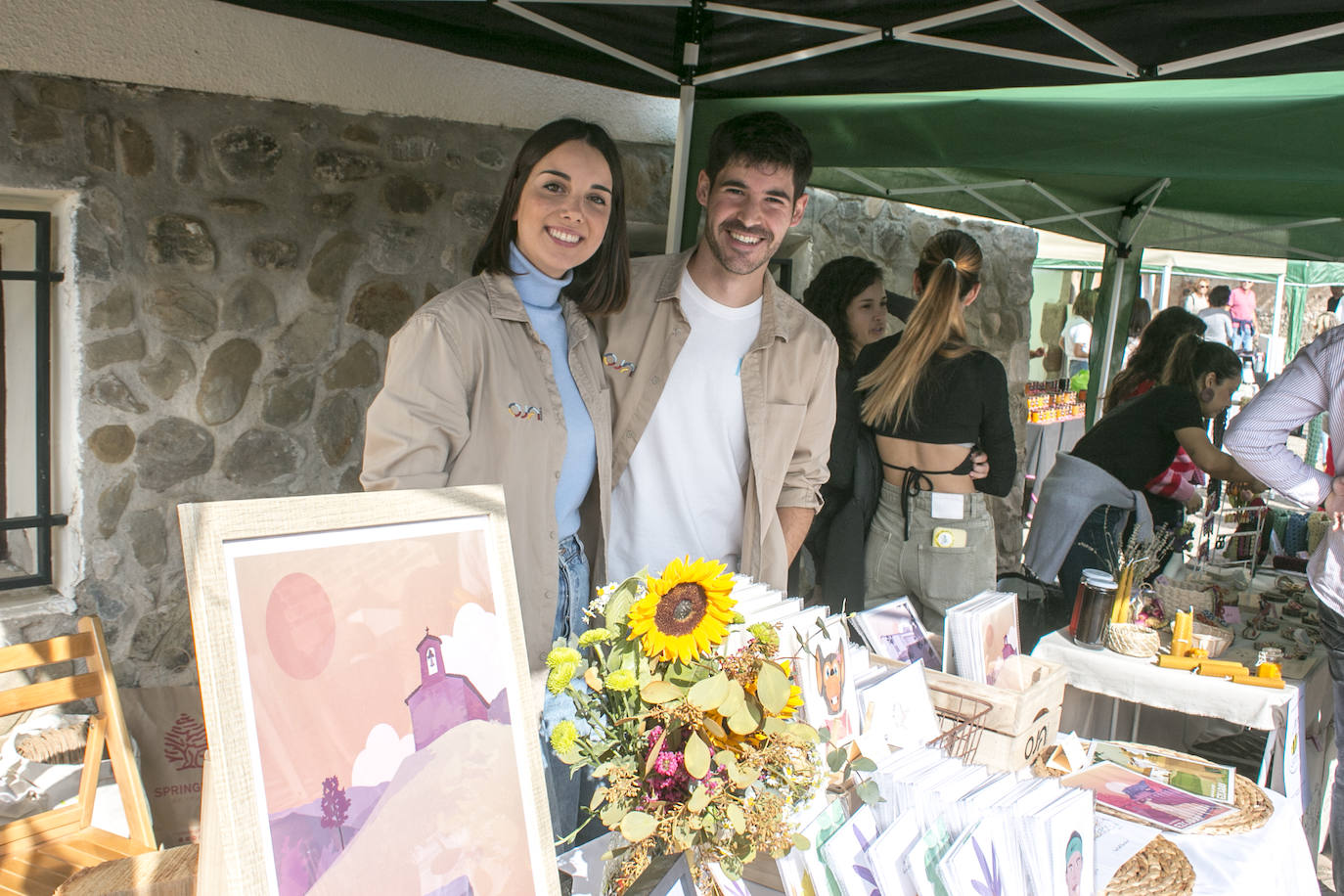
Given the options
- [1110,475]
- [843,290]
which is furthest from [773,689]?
[1110,475]

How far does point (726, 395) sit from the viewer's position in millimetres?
2229

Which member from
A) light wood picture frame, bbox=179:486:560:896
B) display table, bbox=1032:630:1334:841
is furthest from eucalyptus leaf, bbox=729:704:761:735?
display table, bbox=1032:630:1334:841

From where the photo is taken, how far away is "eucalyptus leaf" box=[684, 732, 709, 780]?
3.48 feet

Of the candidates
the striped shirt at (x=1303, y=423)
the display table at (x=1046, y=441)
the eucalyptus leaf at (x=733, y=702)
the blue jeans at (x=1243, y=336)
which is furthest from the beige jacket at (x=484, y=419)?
the blue jeans at (x=1243, y=336)

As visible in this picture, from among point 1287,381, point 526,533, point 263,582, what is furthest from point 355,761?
point 1287,381

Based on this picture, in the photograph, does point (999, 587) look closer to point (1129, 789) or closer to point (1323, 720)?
point (1323, 720)

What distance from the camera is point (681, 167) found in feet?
10.8

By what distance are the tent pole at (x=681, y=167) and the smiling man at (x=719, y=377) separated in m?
0.97

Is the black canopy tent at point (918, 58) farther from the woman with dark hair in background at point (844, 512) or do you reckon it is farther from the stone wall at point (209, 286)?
the woman with dark hair in background at point (844, 512)

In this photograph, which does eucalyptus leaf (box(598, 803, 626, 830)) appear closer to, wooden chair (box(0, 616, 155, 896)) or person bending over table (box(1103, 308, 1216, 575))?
wooden chair (box(0, 616, 155, 896))

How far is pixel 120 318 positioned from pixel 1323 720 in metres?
4.15

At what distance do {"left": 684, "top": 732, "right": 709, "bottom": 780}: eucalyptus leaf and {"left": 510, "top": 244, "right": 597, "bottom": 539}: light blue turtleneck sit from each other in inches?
33.9

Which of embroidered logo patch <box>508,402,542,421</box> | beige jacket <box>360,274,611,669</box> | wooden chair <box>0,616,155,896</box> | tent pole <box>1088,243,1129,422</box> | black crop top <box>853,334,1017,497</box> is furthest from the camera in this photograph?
tent pole <box>1088,243,1129,422</box>

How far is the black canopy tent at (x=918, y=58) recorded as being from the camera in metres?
2.54
